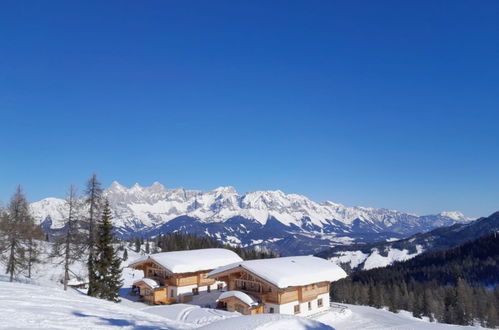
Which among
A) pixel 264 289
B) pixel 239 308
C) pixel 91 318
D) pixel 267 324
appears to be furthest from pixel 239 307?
pixel 267 324

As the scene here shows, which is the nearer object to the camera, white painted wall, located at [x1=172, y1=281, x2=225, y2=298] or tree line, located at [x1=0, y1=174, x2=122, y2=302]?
tree line, located at [x1=0, y1=174, x2=122, y2=302]

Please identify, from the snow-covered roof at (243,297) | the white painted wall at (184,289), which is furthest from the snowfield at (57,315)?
the white painted wall at (184,289)

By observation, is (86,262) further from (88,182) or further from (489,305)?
(489,305)

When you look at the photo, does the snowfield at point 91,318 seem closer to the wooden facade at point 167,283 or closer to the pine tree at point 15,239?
the pine tree at point 15,239

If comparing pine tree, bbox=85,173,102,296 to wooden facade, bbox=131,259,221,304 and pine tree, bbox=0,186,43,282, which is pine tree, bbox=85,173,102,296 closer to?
pine tree, bbox=0,186,43,282

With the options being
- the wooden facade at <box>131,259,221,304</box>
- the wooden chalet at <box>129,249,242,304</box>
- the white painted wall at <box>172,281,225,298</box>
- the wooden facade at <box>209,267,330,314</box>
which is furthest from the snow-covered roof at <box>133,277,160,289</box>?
the wooden facade at <box>209,267,330,314</box>

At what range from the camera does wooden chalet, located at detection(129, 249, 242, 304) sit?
45500 millimetres

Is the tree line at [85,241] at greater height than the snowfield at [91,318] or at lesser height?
greater

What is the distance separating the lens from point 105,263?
1428 inches

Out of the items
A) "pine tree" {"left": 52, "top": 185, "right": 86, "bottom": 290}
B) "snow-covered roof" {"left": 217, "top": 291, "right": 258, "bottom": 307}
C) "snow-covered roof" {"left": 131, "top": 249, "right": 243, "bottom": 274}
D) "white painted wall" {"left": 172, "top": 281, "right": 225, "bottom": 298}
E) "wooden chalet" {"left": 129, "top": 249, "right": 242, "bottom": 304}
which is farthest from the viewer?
"snow-covered roof" {"left": 131, "top": 249, "right": 243, "bottom": 274}

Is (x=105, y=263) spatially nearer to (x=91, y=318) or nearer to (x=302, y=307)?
(x=91, y=318)

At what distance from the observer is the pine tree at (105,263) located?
36.0 metres

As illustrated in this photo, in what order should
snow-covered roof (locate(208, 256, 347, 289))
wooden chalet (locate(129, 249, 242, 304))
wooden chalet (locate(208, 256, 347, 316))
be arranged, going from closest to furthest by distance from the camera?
wooden chalet (locate(208, 256, 347, 316)) → snow-covered roof (locate(208, 256, 347, 289)) → wooden chalet (locate(129, 249, 242, 304))

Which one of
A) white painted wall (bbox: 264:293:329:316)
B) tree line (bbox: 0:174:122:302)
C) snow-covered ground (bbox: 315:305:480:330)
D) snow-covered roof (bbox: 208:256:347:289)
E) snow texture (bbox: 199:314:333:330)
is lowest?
snow-covered ground (bbox: 315:305:480:330)
